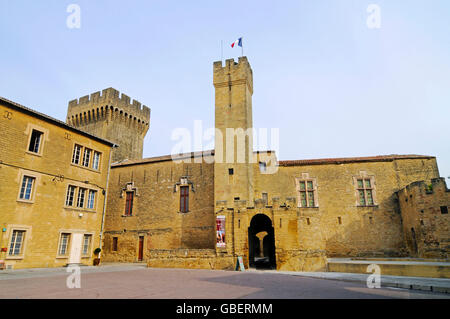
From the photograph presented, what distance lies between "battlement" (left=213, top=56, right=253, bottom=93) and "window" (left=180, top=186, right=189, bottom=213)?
8.63 metres

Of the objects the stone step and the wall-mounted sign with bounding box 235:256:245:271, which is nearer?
the stone step

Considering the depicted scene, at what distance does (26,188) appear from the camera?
51.2 feet

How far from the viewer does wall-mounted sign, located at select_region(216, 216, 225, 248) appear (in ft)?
55.1

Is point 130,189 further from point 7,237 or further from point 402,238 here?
point 402,238

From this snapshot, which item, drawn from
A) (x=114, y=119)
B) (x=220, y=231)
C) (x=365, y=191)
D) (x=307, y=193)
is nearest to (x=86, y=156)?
(x=220, y=231)

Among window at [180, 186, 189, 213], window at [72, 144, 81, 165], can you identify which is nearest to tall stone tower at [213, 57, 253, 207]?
window at [180, 186, 189, 213]

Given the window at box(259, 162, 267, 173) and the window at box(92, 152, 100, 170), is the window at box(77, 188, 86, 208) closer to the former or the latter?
the window at box(92, 152, 100, 170)

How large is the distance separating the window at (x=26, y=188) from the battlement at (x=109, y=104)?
16672 millimetres

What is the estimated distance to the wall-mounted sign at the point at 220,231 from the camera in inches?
661

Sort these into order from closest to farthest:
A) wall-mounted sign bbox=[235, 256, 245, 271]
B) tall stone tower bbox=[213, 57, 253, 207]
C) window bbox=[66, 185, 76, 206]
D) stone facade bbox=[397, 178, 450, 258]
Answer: wall-mounted sign bbox=[235, 256, 245, 271], stone facade bbox=[397, 178, 450, 258], window bbox=[66, 185, 76, 206], tall stone tower bbox=[213, 57, 253, 207]

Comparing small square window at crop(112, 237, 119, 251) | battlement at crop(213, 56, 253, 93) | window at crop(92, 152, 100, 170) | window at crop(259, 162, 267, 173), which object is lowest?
small square window at crop(112, 237, 119, 251)

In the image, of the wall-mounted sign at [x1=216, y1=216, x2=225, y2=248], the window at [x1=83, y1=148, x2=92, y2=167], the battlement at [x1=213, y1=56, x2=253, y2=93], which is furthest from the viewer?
the battlement at [x1=213, y1=56, x2=253, y2=93]

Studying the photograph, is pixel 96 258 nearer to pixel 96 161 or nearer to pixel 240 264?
pixel 96 161
